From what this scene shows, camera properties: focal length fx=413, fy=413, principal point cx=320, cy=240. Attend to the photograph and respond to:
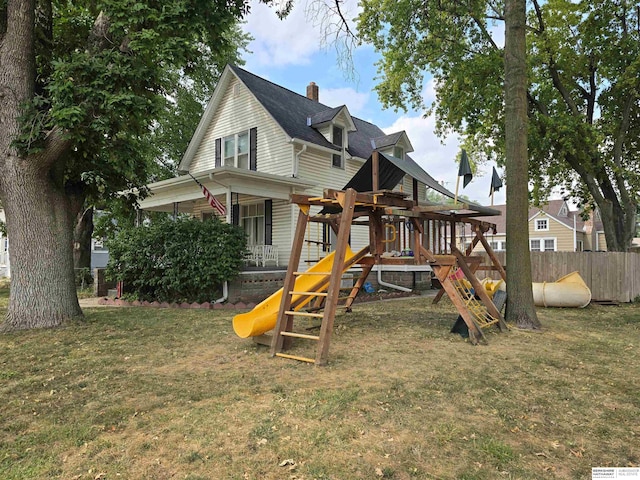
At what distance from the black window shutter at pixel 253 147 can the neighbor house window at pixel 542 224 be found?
30.5 meters

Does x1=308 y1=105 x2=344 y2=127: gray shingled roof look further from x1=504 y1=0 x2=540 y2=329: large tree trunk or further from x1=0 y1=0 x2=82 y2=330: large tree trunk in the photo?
x1=0 y1=0 x2=82 y2=330: large tree trunk

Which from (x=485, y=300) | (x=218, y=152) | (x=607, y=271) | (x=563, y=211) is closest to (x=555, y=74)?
(x=607, y=271)

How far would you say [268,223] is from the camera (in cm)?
1512

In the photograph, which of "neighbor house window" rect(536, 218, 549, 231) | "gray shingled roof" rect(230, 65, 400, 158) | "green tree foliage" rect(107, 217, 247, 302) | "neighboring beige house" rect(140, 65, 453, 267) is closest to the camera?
"green tree foliage" rect(107, 217, 247, 302)

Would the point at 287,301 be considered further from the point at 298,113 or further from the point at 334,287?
the point at 298,113

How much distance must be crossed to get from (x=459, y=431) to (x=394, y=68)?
14870 mm

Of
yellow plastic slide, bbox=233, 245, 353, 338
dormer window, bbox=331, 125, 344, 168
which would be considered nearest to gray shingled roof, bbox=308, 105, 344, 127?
dormer window, bbox=331, 125, 344, 168

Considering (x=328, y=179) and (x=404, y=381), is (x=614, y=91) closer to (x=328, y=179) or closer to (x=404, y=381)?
(x=328, y=179)

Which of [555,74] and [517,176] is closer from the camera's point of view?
[517,176]

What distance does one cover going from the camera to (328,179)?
16234 mm

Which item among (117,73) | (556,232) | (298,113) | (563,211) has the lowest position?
(556,232)

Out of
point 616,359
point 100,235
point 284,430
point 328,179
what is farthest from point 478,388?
point 100,235

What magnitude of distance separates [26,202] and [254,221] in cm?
941

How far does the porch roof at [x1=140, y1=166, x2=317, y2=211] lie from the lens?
11727 millimetres
